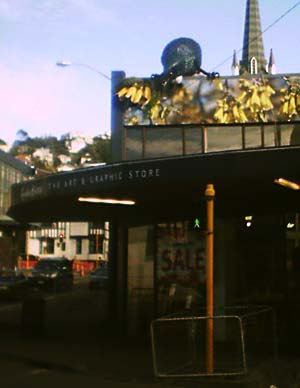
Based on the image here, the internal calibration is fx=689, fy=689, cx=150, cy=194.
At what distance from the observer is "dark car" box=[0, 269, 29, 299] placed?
116ft

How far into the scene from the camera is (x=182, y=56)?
21156 mm

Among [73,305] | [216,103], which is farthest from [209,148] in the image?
[73,305]

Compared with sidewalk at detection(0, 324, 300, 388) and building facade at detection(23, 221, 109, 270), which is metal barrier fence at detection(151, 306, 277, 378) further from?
building facade at detection(23, 221, 109, 270)

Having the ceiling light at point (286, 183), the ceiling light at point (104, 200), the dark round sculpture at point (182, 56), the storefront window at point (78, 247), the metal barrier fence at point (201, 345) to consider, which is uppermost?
the dark round sculpture at point (182, 56)

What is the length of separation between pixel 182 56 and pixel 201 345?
10.7m

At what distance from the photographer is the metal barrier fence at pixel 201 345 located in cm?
1140

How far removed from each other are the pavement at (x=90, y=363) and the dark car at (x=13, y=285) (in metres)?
14.8

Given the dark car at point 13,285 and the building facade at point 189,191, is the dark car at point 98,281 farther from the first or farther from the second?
the building facade at point 189,191

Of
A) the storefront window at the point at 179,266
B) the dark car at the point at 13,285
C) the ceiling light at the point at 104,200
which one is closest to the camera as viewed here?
the ceiling light at the point at 104,200

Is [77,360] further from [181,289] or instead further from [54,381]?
[181,289]

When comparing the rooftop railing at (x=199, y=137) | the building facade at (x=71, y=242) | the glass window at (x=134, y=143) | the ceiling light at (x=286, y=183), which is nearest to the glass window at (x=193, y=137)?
the rooftop railing at (x=199, y=137)

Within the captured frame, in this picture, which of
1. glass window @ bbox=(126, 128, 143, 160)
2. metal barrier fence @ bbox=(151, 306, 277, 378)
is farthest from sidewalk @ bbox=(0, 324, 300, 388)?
glass window @ bbox=(126, 128, 143, 160)

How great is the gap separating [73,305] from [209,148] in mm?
12229

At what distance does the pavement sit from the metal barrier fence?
35cm
